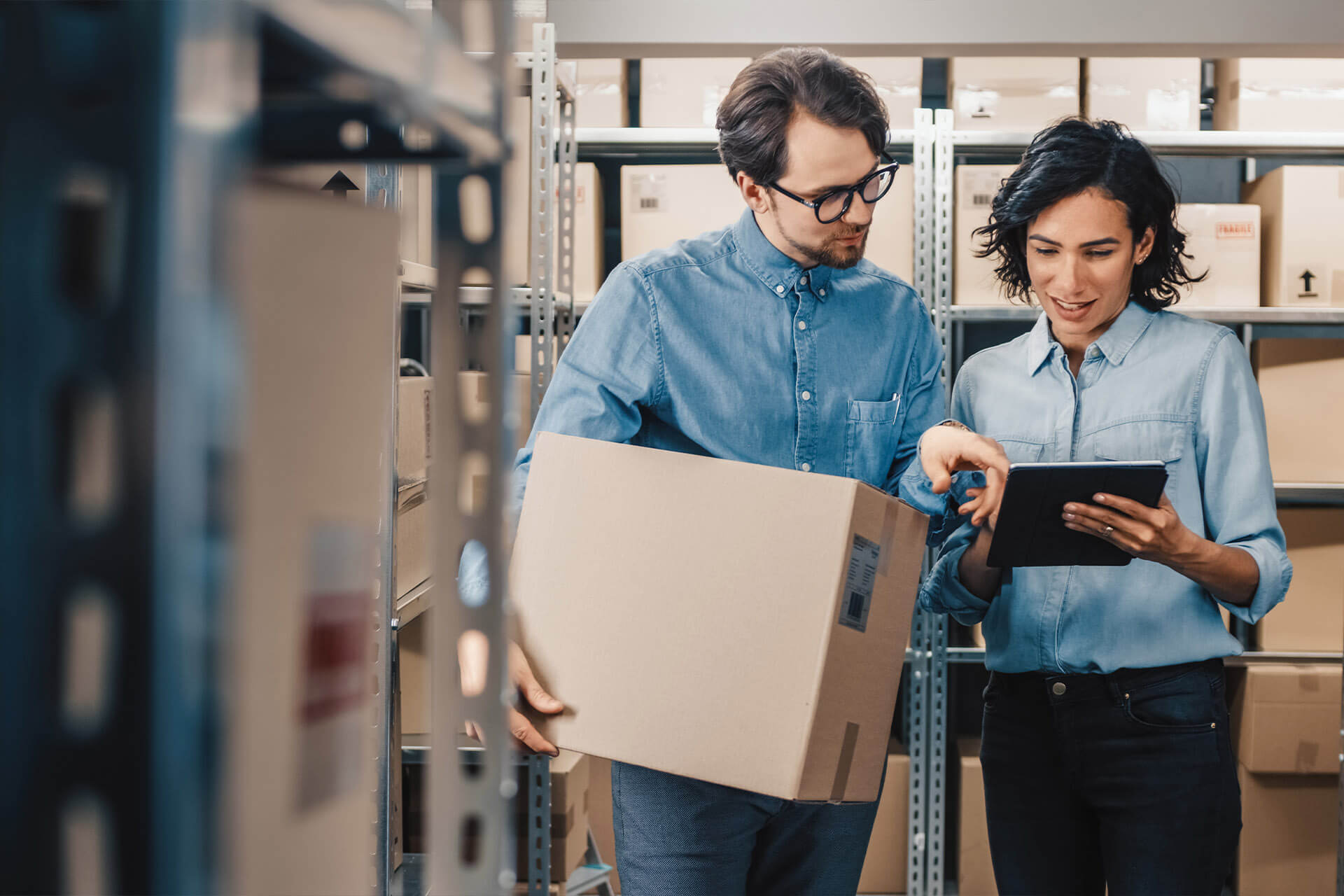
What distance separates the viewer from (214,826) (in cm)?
22

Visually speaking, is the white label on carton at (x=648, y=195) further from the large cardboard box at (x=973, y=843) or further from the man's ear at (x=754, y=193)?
the large cardboard box at (x=973, y=843)

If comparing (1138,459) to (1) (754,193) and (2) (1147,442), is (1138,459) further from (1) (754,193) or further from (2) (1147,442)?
(1) (754,193)

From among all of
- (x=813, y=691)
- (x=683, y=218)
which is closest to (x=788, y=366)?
(x=813, y=691)

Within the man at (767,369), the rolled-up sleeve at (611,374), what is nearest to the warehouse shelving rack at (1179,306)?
the man at (767,369)

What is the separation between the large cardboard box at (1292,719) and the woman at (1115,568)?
1156 millimetres

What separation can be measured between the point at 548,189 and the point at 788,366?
3.31ft

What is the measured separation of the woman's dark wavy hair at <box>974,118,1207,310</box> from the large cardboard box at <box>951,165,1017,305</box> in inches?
31.4

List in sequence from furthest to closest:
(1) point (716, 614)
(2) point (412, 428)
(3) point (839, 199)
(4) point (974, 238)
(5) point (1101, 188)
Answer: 1. (4) point (974, 238)
2. (2) point (412, 428)
3. (5) point (1101, 188)
4. (3) point (839, 199)
5. (1) point (716, 614)

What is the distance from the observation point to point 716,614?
87cm

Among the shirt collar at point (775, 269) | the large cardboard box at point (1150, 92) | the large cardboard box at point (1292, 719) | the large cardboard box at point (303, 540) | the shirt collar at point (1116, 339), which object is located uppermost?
the large cardboard box at point (1150, 92)

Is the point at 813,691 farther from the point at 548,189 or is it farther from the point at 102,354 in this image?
the point at 548,189

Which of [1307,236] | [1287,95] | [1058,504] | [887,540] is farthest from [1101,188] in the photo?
[1287,95]

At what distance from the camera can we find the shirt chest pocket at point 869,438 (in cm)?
111

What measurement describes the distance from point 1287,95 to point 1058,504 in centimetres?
177
